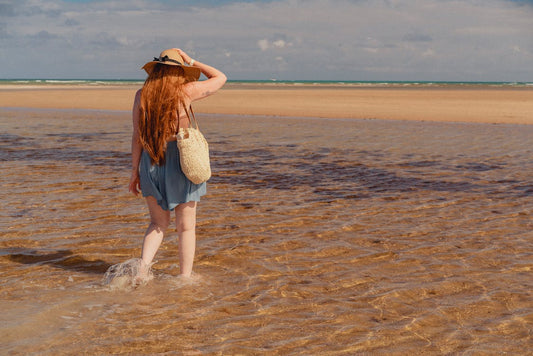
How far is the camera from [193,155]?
14.7ft

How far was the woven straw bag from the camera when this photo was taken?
14.7 feet

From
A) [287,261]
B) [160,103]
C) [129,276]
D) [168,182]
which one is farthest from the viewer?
[287,261]

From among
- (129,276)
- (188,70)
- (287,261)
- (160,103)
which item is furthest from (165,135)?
(287,261)

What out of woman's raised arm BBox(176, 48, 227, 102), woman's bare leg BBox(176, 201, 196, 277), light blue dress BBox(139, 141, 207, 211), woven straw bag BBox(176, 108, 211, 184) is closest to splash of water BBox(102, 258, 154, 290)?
woman's bare leg BBox(176, 201, 196, 277)

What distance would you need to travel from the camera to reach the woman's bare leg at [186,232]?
4871 millimetres

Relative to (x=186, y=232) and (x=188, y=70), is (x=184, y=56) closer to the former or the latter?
(x=188, y=70)

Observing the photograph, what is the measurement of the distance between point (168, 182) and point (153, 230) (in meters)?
0.56

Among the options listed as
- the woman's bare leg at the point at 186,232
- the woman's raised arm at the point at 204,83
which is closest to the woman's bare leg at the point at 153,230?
the woman's bare leg at the point at 186,232

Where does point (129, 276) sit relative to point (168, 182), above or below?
below

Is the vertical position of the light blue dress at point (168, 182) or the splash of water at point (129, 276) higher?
the light blue dress at point (168, 182)

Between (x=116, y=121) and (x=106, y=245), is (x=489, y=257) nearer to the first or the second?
(x=106, y=245)

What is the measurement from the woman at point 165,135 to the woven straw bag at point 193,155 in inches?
4.9

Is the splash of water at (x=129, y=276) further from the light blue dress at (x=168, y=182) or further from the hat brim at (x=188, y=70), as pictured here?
the hat brim at (x=188, y=70)

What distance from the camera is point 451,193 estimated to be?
8.70 m
